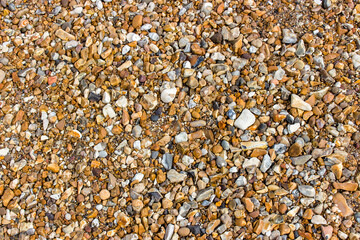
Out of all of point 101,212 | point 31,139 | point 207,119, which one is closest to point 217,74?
point 207,119

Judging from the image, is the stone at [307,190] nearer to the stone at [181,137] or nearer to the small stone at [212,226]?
the small stone at [212,226]

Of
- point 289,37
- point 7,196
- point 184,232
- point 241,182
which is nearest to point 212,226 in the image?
point 184,232

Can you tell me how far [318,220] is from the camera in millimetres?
2145

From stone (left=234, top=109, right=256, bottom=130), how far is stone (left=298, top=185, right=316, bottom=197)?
54cm

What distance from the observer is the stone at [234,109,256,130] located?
2.37 m

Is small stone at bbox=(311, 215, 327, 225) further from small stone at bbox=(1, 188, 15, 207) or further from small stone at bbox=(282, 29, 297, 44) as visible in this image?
small stone at bbox=(1, 188, 15, 207)

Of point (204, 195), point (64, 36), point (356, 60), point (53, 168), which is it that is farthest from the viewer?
point (64, 36)

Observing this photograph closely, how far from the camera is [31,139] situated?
96.3 inches

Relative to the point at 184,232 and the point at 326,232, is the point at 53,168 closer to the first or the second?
the point at 184,232

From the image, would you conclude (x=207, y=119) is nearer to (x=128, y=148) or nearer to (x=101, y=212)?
(x=128, y=148)

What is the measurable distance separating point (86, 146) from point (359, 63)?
7.02ft

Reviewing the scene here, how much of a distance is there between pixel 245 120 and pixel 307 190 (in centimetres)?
62

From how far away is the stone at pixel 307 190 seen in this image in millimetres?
2193

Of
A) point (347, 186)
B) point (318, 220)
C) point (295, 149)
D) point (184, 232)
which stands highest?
point (295, 149)
